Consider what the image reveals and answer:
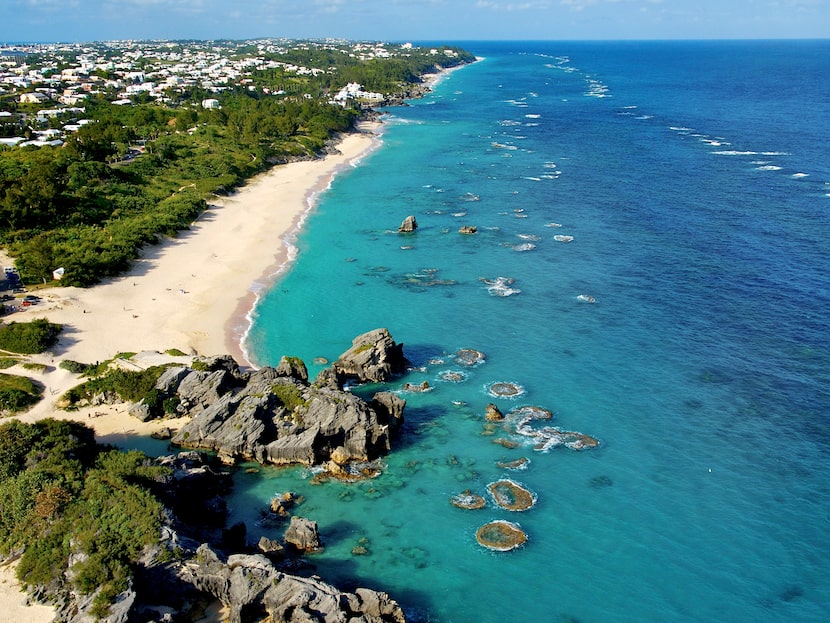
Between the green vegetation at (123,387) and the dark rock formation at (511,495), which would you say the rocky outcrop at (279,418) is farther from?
the dark rock formation at (511,495)

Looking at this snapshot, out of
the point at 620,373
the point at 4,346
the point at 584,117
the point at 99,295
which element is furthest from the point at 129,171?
the point at 584,117

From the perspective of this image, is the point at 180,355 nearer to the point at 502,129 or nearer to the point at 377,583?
the point at 377,583

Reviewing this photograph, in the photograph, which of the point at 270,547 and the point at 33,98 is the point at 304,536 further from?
the point at 33,98

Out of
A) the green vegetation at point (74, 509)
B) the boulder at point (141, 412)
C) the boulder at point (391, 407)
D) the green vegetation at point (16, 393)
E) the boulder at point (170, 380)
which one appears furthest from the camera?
the boulder at point (170, 380)

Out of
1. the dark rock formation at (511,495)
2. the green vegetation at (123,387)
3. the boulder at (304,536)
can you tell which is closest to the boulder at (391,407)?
the dark rock formation at (511,495)

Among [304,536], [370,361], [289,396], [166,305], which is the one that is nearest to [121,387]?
[289,396]

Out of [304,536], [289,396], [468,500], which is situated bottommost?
[468,500]
